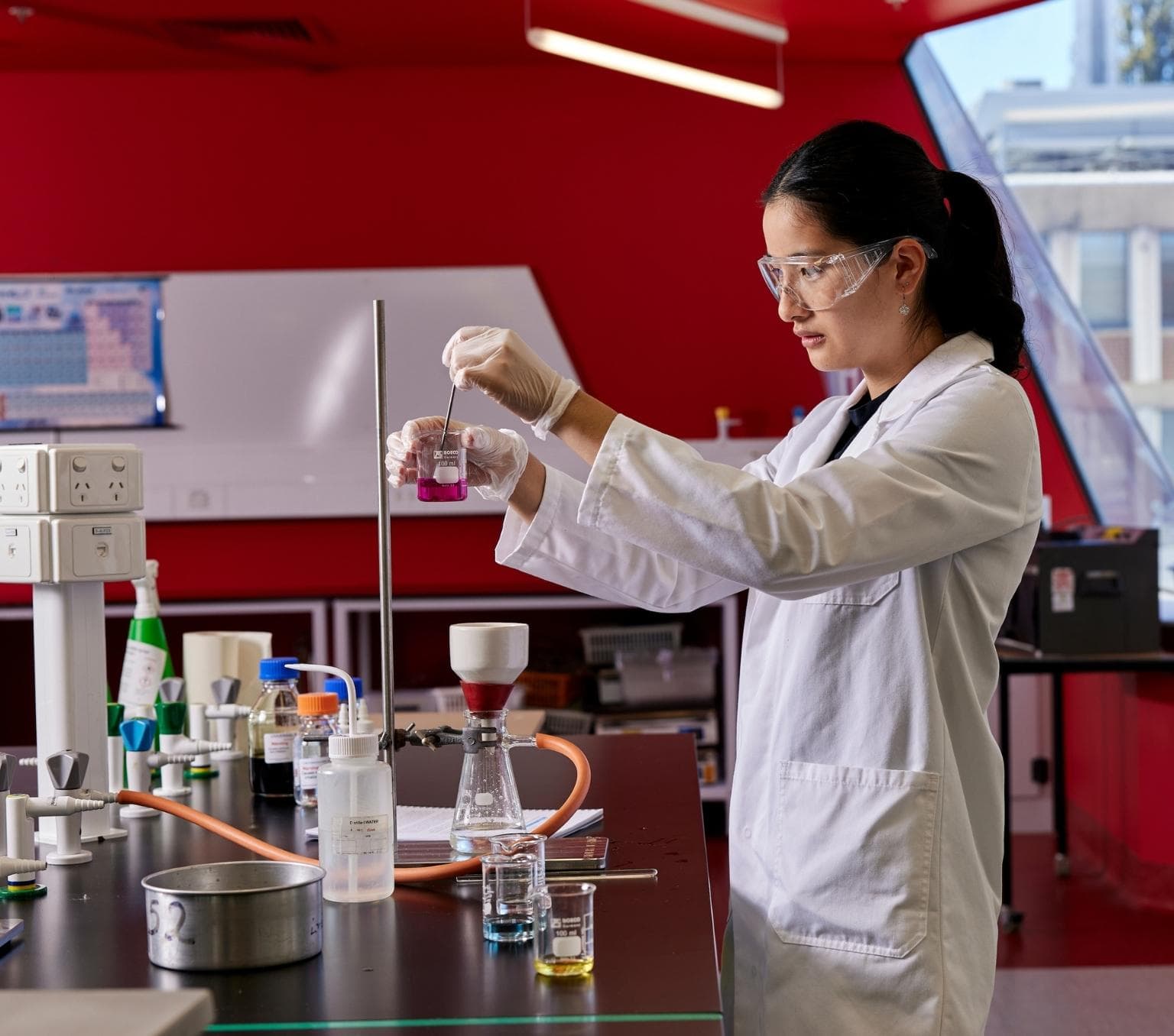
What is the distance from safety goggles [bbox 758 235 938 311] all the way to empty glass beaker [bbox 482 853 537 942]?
2.38 feet

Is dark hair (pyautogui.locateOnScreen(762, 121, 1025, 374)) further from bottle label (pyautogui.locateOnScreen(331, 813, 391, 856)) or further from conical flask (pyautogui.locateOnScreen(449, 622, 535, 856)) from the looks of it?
bottle label (pyautogui.locateOnScreen(331, 813, 391, 856))

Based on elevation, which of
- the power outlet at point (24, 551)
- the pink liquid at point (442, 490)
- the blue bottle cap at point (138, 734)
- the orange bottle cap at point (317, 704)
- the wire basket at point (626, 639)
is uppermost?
the pink liquid at point (442, 490)

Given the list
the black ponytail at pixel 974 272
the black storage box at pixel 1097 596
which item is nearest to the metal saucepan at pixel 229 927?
the black ponytail at pixel 974 272

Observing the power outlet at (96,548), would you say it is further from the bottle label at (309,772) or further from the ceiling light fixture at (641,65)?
the ceiling light fixture at (641,65)

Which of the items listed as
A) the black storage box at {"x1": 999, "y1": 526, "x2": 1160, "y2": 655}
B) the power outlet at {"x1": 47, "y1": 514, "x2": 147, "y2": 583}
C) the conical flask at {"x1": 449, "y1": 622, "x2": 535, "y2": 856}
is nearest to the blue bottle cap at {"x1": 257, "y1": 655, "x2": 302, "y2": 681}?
the power outlet at {"x1": 47, "y1": 514, "x2": 147, "y2": 583}

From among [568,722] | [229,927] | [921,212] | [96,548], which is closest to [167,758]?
[96,548]

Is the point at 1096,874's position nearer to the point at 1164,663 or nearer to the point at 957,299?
the point at 1164,663

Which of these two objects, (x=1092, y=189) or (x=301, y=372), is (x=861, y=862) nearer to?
(x=301, y=372)

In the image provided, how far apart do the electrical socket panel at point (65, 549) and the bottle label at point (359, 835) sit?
0.52 m

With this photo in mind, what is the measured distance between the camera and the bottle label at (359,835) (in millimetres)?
1355

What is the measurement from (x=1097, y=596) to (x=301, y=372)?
291cm

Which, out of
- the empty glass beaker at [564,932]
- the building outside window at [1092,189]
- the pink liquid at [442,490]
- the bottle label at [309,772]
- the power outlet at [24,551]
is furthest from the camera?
the building outside window at [1092,189]

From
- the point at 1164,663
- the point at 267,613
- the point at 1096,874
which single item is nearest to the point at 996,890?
the point at 1164,663

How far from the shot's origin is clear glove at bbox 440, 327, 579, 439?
142 cm
